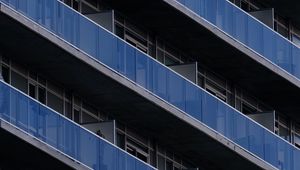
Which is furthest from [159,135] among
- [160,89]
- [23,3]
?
[23,3]

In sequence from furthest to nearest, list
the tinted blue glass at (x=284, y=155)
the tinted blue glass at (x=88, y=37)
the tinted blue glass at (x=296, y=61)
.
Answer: the tinted blue glass at (x=296, y=61) → the tinted blue glass at (x=284, y=155) → the tinted blue glass at (x=88, y=37)

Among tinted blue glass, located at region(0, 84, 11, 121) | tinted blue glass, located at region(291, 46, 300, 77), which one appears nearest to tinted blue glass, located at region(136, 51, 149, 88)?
tinted blue glass, located at region(0, 84, 11, 121)

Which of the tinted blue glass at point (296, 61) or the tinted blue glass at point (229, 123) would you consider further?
the tinted blue glass at point (296, 61)

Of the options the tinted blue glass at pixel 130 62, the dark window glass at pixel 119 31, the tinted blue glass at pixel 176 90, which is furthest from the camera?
the dark window glass at pixel 119 31

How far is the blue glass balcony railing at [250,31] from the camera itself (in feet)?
322

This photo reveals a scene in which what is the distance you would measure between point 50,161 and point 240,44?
9.73 meters

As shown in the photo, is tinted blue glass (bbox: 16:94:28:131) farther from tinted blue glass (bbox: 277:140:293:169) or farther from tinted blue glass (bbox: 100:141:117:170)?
tinted blue glass (bbox: 277:140:293:169)

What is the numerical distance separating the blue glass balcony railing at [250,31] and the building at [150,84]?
29 millimetres

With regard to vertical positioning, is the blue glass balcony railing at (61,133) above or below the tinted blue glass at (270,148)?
below

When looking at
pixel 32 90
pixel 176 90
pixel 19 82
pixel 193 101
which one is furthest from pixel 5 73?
pixel 193 101

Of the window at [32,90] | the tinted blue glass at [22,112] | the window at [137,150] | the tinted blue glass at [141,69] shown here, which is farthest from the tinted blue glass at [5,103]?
the window at [137,150]

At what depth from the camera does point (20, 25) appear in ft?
298

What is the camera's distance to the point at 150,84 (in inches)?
3767

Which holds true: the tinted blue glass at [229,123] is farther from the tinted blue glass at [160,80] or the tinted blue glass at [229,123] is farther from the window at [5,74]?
the window at [5,74]
